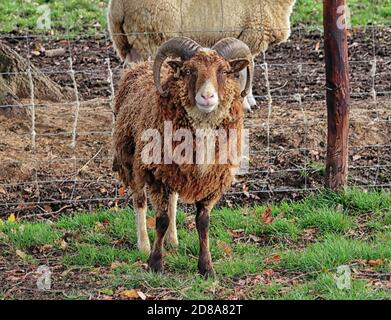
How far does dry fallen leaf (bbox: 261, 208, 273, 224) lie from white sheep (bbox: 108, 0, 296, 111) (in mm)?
2214

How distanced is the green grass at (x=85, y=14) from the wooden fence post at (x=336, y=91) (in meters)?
5.01

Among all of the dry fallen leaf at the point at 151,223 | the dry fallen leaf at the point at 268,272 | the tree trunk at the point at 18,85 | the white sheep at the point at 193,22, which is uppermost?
the white sheep at the point at 193,22

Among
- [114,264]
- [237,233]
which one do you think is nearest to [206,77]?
[114,264]

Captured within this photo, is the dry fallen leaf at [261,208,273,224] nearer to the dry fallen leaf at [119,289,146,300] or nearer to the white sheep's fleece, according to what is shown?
the dry fallen leaf at [119,289,146,300]

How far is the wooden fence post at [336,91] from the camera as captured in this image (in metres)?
7.61

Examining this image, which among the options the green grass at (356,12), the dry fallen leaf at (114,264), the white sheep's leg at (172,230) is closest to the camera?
the dry fallen leaf at (114,264)

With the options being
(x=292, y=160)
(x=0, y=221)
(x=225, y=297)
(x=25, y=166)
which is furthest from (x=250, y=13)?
(x=225, y=297)

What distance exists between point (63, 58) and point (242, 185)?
4.13 metres

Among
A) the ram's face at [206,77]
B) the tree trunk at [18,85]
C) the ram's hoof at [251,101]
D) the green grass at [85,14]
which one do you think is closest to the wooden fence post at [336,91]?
the ram's face at [206,77]

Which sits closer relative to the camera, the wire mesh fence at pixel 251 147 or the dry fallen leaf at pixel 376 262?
the dry fallen leaf at pixel 376 262

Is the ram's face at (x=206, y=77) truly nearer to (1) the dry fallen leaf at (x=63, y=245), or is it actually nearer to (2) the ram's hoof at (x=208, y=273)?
(2) the ram's hoof at (x=208, y=273)

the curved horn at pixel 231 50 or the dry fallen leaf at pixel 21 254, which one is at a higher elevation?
the curved horn at pixel 231 50

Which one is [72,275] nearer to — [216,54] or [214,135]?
A: [214,135]

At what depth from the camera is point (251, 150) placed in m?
8.38
